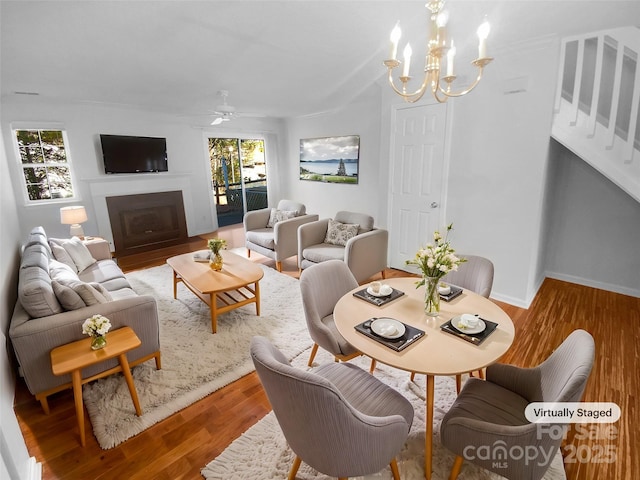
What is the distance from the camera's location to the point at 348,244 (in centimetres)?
344

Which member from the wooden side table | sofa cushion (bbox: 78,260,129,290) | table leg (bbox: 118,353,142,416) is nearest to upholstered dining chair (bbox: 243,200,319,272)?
sofa cushion (bbox: 78,260,129,290)

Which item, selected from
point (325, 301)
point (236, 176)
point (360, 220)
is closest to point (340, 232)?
point (360, 220)

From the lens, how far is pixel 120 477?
1.57 metres

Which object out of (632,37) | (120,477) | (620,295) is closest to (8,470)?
(120,477)

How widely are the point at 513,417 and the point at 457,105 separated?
3034 millimetres

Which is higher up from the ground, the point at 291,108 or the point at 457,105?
the point at 291,108

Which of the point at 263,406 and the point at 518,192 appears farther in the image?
the point at 518,192

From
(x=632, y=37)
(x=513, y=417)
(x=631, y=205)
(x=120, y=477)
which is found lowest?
(x=120, y=477)

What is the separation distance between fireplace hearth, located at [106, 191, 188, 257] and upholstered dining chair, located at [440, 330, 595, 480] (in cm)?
558

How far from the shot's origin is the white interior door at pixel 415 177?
11.7 ft

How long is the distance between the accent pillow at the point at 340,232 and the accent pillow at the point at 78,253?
2.80 metres

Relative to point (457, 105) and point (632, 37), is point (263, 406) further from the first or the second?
point (632, 37)

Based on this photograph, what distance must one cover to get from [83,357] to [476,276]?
262cm

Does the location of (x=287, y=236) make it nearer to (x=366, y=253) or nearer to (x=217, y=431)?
(x=366, y=253)
